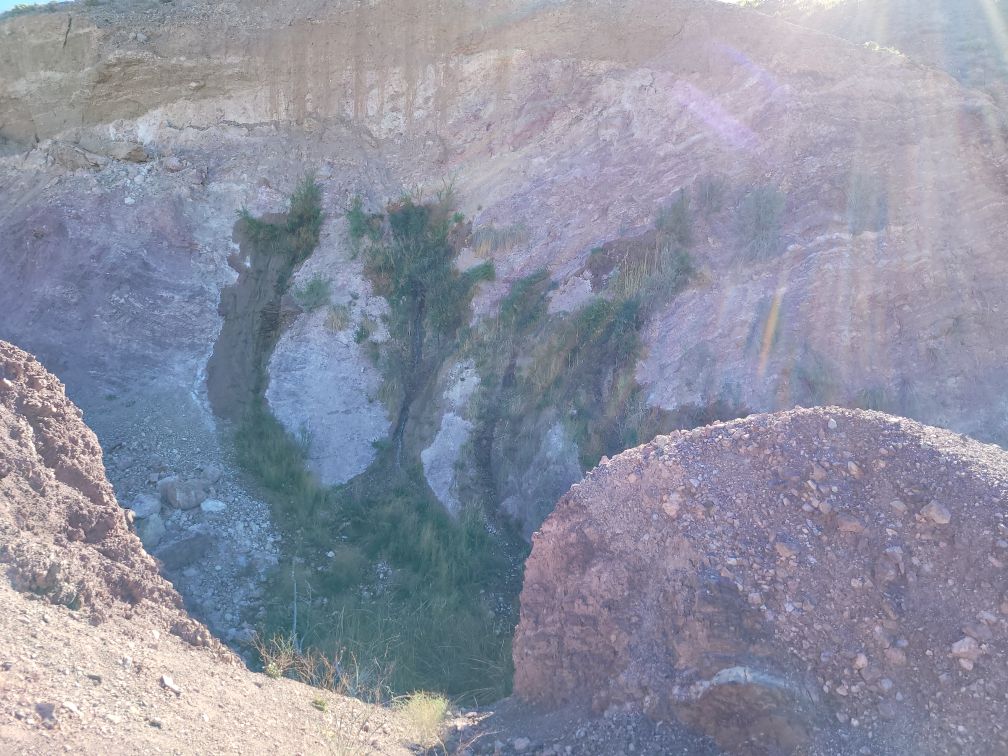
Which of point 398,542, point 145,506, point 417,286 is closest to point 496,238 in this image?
point 417,286

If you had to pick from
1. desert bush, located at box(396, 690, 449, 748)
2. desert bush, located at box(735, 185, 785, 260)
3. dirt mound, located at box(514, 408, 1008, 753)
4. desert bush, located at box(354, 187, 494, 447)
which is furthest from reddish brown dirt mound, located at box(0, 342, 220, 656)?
desert bush, located at box(735, 185, 785, 260)

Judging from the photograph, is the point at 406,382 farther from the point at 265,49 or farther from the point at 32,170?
the point at 32,170

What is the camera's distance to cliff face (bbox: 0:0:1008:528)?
8.34m

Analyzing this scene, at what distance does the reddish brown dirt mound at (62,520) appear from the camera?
195 inches

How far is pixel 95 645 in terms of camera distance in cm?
458

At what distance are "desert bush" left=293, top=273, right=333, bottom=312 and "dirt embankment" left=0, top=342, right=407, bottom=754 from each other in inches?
201

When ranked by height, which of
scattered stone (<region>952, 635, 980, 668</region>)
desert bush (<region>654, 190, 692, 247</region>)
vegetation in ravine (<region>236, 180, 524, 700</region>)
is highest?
desert bush (<region>654, 190, 692, 247</region>)

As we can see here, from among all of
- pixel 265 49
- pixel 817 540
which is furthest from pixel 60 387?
pixel 265 49

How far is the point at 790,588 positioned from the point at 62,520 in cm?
475

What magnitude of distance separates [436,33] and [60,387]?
8.77m

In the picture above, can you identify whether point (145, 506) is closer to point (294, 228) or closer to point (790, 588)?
point (294, 228)

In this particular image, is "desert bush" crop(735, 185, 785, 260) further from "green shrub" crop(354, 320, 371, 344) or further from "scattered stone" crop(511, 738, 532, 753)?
"scattered stone" crop(511, 738, 532, 753)

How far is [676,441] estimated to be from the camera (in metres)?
5.54

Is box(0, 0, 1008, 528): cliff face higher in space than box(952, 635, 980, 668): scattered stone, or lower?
higher
